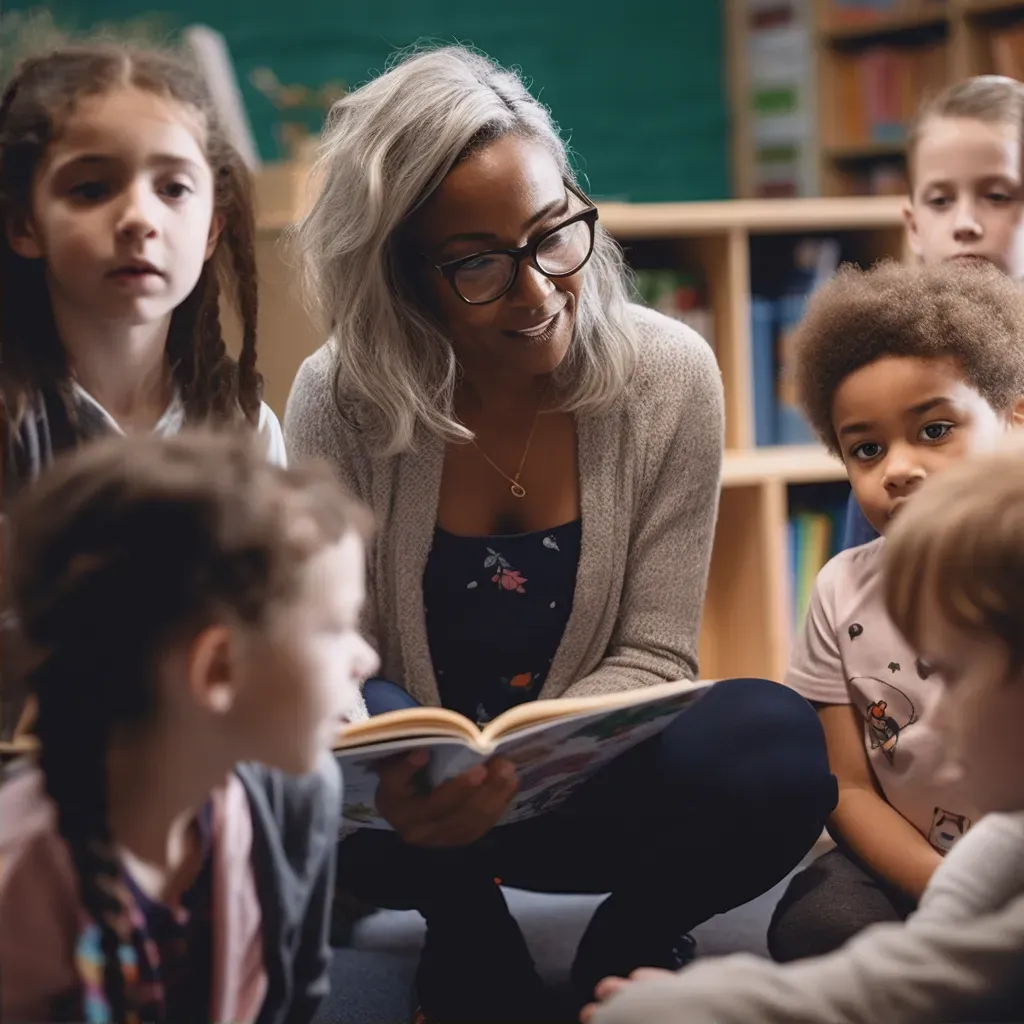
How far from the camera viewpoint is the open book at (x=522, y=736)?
104 centimetres

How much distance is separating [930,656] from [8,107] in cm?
91

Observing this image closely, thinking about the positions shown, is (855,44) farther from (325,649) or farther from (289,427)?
(325,649)

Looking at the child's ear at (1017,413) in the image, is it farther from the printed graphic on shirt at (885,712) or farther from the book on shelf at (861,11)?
the book on shelf at (861,11)

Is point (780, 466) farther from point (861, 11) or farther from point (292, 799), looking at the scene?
point (861, 11)

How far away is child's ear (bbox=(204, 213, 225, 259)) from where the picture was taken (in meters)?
1.32

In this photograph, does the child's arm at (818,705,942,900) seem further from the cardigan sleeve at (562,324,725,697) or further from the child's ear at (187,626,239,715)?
the child's ear at (187,626,239,715)

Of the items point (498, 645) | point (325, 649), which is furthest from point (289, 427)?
point (325, 649)

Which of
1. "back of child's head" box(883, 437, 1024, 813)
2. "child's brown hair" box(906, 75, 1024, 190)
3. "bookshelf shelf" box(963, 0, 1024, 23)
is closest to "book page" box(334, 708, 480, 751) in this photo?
"back of child's head" box(883, 437, 1024, 813)

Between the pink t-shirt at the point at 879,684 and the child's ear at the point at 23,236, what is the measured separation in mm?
831

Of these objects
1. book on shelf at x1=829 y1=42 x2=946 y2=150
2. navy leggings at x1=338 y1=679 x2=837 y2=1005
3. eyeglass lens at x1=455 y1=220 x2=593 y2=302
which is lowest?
navy leggings at x1=338 y1=679 x2=837 y2=1005

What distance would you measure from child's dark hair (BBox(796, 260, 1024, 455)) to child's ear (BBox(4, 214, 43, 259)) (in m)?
0.76

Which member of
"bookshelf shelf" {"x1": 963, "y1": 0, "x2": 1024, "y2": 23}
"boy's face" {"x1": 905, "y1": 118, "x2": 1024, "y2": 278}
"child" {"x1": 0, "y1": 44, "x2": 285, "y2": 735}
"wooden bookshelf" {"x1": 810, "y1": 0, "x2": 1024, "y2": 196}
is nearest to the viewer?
"child" {"x1": 0, "y1": 44, "x2": 285, "y2": 735}

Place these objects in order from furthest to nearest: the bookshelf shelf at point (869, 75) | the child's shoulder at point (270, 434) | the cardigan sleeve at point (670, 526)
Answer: the bookshelf shelf at point (869, 75) < the cardigan sleeve at point (670, 526) < the child's shoulder at point (270, 434)

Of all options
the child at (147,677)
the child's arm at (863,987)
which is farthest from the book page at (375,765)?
the child's arm at (863,987)
